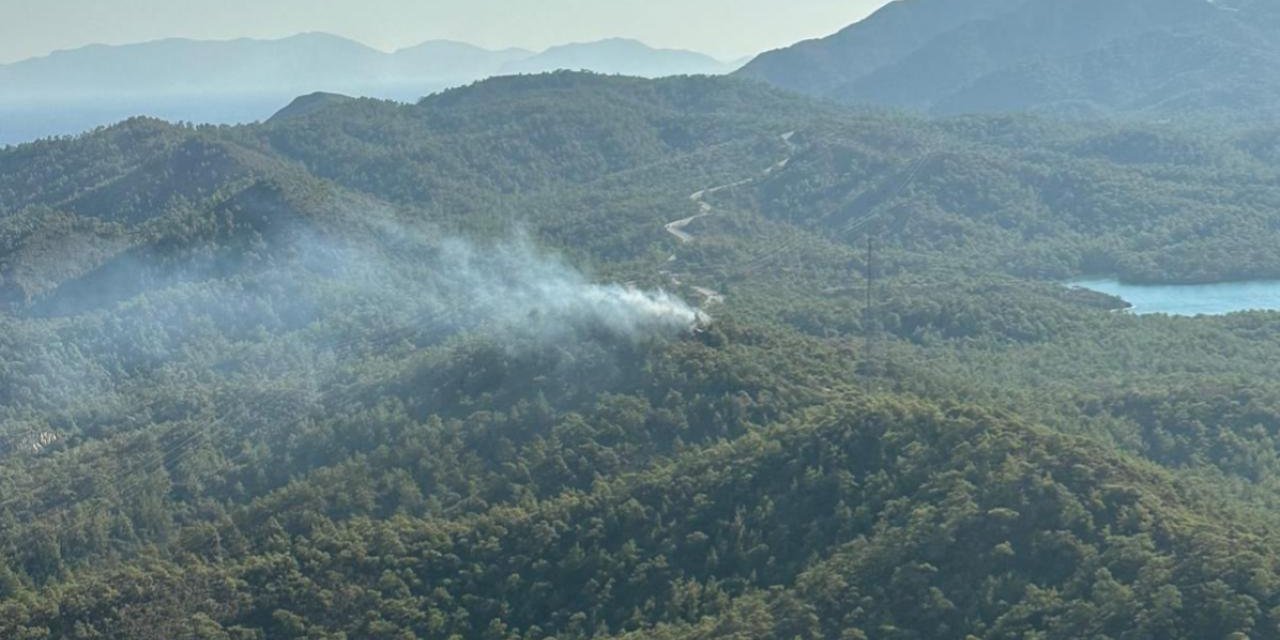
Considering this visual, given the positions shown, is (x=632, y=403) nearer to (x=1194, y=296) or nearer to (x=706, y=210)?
(x=1194, y=296)

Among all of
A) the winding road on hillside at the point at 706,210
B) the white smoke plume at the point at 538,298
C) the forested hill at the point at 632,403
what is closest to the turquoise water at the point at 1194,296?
the forested hill at the point at 632,403

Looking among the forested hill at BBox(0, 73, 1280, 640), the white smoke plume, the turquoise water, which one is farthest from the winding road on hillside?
the turquoise water

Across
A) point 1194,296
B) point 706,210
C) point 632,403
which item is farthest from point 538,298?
point 1194,296

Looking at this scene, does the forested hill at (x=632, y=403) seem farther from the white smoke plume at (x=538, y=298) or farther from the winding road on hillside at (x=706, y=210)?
the winding road on hillside at (x=706, y=210)

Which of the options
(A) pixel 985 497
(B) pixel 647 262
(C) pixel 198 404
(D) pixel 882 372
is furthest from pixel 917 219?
(A) pixel 985 497

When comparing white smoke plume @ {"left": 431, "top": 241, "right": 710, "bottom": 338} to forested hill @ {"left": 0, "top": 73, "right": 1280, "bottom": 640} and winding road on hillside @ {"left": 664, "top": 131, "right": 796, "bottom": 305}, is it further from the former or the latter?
winding road on hillside @ {"left": 664, "top": 131, "right": 796, "bottom": 305}

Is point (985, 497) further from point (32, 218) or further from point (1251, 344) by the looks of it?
point (32, 218)
